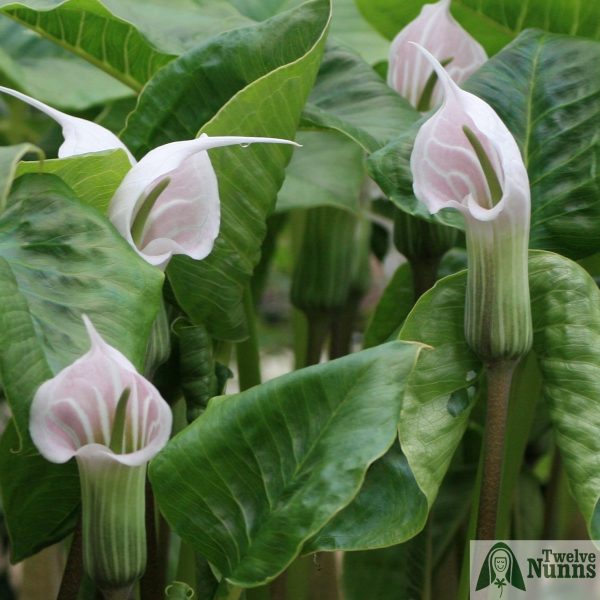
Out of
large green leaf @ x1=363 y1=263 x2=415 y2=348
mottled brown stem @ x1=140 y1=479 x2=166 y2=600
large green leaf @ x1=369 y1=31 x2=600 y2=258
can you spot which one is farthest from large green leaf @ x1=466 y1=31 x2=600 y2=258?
mottled brown stem @ x1=140 y1=479 x2=166 y2=600

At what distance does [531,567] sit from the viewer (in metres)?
0.46

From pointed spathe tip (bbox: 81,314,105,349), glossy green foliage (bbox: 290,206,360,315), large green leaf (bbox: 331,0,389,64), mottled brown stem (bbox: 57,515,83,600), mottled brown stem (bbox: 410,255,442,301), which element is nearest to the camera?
pointed spathe tip (bbox: 81,314,105,349)

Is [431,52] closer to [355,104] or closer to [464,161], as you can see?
[355,104]

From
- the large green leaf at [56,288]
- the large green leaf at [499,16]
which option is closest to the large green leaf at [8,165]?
the large green leaf at [56,288]

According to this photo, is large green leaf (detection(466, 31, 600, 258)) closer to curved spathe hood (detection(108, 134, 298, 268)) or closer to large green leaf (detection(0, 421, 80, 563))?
curved spathe hood (detection(108, 134, 298, 268))

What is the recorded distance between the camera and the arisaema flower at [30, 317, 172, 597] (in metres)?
0.33

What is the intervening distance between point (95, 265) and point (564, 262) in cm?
19

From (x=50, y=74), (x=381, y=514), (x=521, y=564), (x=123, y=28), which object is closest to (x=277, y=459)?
(x=381, y=514)

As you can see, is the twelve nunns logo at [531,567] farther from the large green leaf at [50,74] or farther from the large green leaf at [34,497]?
the large green leaf at [50,74]

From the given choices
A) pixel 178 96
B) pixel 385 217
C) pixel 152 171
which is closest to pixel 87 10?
pixel 178 96

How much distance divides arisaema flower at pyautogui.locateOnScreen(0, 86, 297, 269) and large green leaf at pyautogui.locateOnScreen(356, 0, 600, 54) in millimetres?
270

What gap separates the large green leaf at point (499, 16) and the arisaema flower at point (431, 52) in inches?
2.3

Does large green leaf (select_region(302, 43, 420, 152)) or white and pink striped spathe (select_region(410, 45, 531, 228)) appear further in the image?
large green leaf (select_region(302, 43, 420, 152))

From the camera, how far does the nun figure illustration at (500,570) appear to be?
436mm
